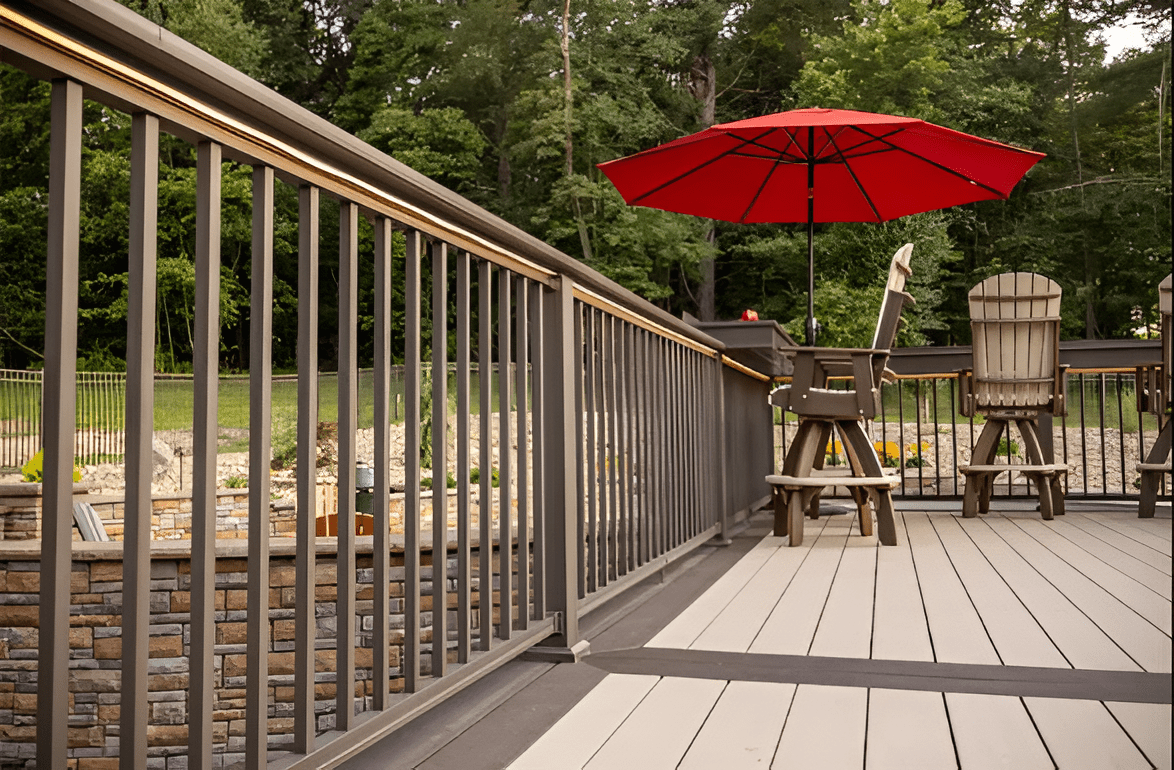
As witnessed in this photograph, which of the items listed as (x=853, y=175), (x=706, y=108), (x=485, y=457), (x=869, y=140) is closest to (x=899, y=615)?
(x=485, y=457)

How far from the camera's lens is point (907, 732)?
5.26ft

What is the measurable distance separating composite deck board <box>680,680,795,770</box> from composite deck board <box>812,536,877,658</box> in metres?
0.36

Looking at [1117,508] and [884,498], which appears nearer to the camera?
[884,498]

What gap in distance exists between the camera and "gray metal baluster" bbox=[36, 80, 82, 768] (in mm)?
809

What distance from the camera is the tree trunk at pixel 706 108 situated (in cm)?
2123

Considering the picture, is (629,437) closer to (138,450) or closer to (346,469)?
(346,469)

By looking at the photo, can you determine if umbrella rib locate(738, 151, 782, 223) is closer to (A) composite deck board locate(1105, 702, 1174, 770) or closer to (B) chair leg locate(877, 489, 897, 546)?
(B) chair leg locate(877, 489, 897, 546)

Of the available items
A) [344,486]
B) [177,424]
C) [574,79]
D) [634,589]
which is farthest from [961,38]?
[344,486]

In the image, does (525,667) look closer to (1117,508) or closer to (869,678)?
(869,678)

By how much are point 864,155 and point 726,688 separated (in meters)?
3.88

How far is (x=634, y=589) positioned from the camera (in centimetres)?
307

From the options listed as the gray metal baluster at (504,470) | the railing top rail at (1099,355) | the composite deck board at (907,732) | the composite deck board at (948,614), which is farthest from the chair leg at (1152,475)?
the gray metal baluster at (504,470)

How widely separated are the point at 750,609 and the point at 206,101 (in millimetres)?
2132

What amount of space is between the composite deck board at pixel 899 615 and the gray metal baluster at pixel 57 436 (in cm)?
176
